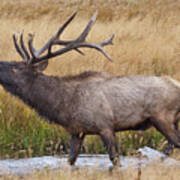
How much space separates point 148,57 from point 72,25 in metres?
3.07

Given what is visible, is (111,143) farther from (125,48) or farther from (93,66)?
(125,48)

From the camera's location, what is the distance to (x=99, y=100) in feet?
16.5

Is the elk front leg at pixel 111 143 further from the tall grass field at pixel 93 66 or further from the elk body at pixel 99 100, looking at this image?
the tall grass field at pixel 93 66

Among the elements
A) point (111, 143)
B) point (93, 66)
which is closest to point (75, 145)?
point (111, 143)

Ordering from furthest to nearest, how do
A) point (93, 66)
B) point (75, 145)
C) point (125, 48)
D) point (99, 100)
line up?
1. point (125, 48)
2. point (93, 66)
3. point (75, 145)
4. point (99, 100)

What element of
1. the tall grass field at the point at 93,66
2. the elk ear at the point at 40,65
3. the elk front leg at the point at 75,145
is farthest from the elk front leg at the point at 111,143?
the elk ear at the point at 40,65

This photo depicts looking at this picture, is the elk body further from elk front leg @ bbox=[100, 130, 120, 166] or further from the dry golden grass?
the dry golden grass

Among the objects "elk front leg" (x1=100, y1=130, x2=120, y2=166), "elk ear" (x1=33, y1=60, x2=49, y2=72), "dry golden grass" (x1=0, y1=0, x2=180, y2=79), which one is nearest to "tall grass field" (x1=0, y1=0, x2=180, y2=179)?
"dry golden grass" (x1=0, y1=0, x2=180, y2=79)

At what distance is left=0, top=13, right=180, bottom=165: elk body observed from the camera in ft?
16.5

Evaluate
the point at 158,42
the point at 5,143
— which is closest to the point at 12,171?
the point at 5,143

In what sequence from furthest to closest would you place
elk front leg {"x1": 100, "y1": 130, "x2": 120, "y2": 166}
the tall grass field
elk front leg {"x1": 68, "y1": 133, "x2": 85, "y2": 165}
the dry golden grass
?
the dry golden grass
the tall grass field
elk front leg {"x1": 68, "y1": 133, "x2": 85, "y2": 165}
elk front leg {"x1": 100, "y1": 130, "x2": 120, "y2": 166}

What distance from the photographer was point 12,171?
5387mm

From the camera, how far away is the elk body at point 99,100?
5027 mm

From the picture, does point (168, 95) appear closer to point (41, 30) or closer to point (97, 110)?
point (97, 110)
